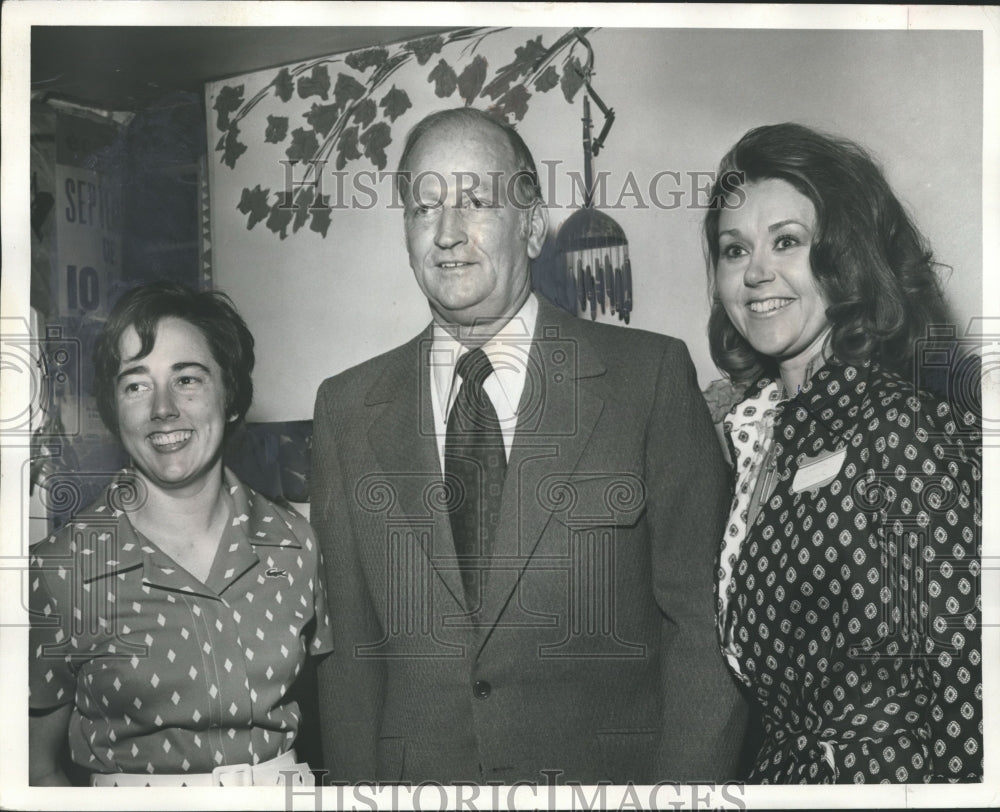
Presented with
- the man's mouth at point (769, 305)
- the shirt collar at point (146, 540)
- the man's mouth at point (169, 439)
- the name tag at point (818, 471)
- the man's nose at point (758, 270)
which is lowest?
the shirt collar at point (146, 540)

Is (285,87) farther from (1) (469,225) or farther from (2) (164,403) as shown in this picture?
(2) (164,403)

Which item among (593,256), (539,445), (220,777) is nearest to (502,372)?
(539,445)

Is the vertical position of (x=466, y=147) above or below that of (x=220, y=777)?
above

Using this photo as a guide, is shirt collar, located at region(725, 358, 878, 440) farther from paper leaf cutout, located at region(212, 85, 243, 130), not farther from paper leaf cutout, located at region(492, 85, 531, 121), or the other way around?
paper leaf cutout, located at region(212, 85, 243, 130)

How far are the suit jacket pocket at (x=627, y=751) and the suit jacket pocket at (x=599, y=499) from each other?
1.58 feet

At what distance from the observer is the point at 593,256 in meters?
2.56

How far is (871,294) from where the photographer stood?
2.53 meters

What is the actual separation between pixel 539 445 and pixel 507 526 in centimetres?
20

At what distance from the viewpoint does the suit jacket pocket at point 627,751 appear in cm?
249

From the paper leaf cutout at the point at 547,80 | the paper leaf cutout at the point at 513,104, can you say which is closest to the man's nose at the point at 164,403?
the paper leaf cutout at the point at 513,104

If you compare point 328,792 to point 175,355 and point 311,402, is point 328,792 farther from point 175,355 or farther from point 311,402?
point 175,355

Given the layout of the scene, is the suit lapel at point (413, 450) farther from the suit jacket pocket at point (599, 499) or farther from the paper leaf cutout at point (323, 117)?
the paper leaf cutout at point (323, 117)

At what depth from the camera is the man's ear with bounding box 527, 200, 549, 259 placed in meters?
2.55

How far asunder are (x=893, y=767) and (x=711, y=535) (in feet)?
2.18
